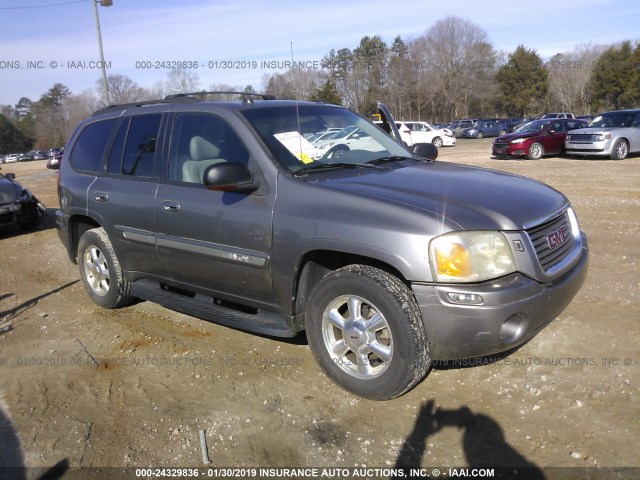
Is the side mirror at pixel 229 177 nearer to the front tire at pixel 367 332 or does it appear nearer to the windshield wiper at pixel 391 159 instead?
the front tire at pixel 367 332

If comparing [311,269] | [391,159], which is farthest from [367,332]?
[391,159]

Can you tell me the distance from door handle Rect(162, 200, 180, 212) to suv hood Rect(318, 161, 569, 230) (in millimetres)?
1265

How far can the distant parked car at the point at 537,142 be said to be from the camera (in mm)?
19922

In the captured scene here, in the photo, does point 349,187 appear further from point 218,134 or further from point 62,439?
point 62,439

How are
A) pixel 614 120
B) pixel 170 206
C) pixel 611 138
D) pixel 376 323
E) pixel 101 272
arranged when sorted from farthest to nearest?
1. pixel 614 120
2. pixel 611 138
3. pixel 101 272
4. pixel 170 206
5. pixel 376 323

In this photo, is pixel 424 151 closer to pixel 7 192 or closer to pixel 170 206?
pixel 170 206

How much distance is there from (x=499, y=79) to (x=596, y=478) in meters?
69.7

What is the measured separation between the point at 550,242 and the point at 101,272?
4.05 metres

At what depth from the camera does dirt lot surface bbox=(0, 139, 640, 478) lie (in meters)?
3.01

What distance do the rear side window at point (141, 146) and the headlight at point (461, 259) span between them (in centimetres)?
263

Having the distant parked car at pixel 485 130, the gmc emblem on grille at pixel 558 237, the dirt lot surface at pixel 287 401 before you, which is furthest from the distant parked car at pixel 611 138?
the distant parked car at pixel 485 130

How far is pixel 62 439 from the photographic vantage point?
129 inches

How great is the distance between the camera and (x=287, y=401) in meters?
3.57

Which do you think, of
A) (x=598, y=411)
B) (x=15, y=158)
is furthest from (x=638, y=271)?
(x=15, y=158)
